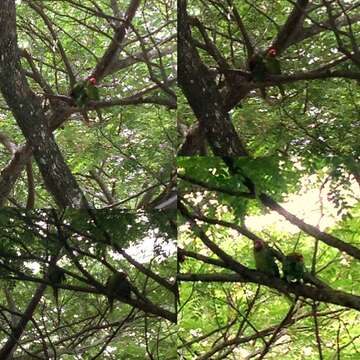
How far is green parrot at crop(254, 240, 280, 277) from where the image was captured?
160 cm

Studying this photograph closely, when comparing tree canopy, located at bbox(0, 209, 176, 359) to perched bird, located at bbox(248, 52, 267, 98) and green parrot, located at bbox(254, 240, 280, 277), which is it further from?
perched bird, located at bbox(248, 52, 267, 98)

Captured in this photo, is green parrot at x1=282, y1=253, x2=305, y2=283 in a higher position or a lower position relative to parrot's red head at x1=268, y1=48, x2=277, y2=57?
lower

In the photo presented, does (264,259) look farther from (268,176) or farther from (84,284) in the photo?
(84,284)

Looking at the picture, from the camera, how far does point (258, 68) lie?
162 centimetres

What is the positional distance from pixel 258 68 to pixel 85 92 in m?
0.41

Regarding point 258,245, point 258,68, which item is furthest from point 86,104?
point 258,245

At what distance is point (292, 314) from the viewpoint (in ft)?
5.27

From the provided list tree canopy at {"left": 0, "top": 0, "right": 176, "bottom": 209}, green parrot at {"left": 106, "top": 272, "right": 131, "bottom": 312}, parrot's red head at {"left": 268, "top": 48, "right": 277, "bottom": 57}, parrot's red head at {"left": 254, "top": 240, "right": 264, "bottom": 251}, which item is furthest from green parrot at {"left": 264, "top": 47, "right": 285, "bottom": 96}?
green parrot at {"left": 106, "top": 272, "right": 131, "bottom": 312}

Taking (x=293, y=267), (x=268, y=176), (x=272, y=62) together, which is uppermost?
(x=272, y=62)

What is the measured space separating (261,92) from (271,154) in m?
0.15

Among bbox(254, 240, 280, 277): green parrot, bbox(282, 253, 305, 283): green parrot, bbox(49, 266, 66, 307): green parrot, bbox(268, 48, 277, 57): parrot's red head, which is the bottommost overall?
bbox(282, 253, 305, 283): green parrot

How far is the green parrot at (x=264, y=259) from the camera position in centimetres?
160

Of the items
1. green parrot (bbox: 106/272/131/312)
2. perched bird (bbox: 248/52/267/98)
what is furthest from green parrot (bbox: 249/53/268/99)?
green parrot (bbox: 106/272/131/312)

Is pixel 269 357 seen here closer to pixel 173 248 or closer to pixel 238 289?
pixel 238 289
